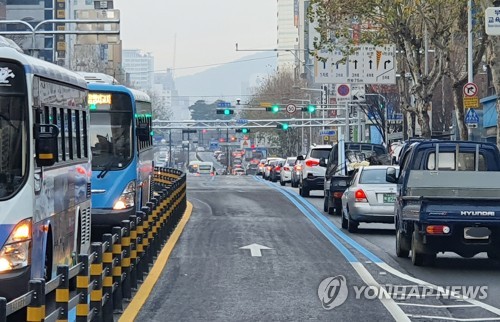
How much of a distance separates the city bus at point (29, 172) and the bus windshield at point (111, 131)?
27.5 feet

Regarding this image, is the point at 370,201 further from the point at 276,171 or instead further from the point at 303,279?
the point at 276,171

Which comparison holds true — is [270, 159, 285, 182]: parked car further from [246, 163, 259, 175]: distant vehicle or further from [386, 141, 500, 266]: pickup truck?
[246, 163, 259, 175]: distant vehicle

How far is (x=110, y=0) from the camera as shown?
580 ft

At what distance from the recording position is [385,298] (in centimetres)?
1568

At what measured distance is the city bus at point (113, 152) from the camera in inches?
964

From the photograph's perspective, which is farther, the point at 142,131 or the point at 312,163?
the point at 312,163

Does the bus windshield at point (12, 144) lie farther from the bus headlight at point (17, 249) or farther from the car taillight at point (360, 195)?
the car taillight at point (360, 195)

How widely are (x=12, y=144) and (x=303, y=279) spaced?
6045 mm

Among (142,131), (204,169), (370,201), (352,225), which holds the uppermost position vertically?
(142,131)

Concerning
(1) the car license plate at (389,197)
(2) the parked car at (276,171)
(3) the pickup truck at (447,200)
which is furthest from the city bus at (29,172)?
(2) the parked car at (276,171)

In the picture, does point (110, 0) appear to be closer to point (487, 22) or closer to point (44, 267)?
point (487, 22)

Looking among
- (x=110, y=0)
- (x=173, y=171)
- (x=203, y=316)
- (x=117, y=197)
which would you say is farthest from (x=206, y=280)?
(x=110, y=0)

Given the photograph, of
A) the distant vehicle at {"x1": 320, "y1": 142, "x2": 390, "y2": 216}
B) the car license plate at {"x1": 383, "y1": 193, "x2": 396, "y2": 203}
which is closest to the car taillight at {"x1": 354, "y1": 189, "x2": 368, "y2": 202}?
the car license plate at {"x1": 383, "y1": 193, "x2": 396, "y2": 203}

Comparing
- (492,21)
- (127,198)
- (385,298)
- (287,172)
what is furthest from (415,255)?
(287,172)
